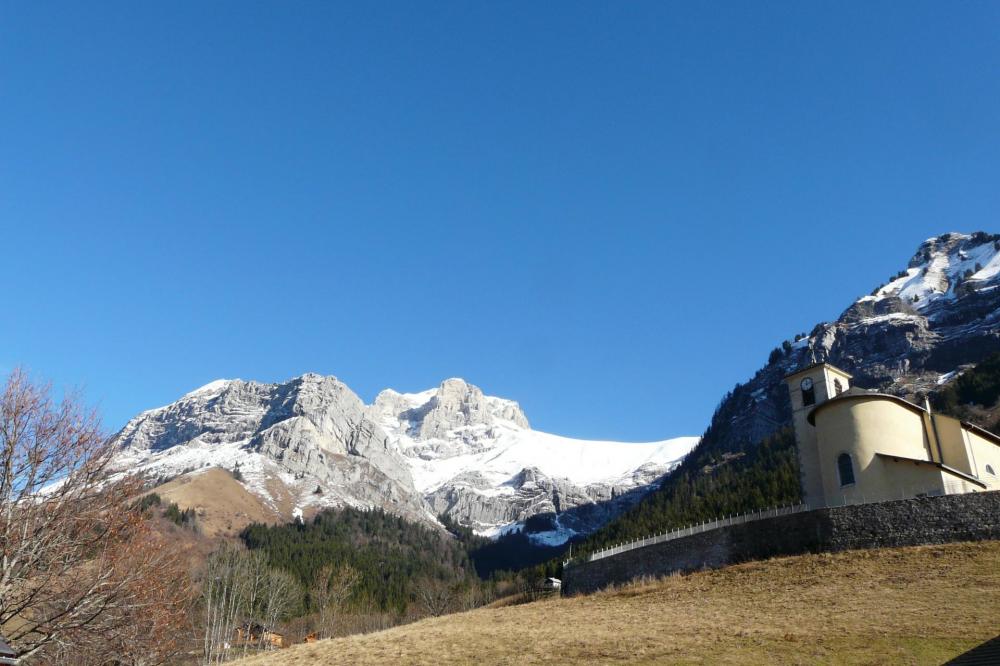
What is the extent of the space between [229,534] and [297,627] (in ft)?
306

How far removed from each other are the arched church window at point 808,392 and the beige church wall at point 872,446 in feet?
19.8

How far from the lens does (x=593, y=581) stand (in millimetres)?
53875

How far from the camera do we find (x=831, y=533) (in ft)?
134

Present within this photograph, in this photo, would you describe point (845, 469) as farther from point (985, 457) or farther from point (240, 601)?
point (240, 601)

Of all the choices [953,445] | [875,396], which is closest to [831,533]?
[875,396]

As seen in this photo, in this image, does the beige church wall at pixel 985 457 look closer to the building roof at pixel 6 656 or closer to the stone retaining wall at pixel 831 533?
the stone retaining wall at pixel 831 533

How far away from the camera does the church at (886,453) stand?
43.7 m

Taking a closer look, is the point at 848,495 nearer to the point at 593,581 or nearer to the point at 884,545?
the point at 884,545

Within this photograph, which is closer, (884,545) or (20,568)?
(20,568)

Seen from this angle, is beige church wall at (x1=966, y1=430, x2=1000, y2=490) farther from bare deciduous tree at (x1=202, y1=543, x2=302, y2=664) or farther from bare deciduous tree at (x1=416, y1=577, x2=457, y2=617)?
bare deciduous tree at (x1=416, y1=577, x2=457, y2=617)

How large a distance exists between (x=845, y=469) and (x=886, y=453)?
265cm

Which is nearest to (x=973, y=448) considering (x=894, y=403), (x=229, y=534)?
(x=894, y=403)

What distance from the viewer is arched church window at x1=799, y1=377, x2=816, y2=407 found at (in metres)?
54.9

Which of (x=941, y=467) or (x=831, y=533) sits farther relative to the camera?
(x=941, y=467)
